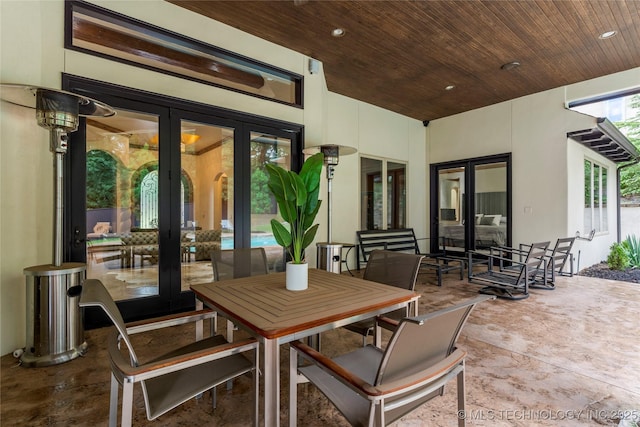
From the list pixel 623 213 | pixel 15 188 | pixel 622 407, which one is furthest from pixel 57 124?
pixel 623 213

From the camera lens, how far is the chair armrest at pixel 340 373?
1.06 metres

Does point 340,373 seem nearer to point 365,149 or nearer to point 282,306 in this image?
point 282,306

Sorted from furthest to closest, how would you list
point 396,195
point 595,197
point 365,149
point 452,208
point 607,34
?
1. point 452,208
2. point 396,195
3. point 595,197
4. point 365,149
5. point 607,34

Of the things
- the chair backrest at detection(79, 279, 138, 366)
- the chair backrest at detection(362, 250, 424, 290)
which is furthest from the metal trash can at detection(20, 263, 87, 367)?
the chair backrest at detection(362, 250, 424, 290)

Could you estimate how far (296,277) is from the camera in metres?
1.91

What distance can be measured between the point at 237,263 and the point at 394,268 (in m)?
1.31

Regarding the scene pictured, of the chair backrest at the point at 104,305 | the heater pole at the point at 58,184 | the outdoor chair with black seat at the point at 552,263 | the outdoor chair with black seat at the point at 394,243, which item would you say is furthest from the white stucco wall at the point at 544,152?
the heater pole at the point at 58,184

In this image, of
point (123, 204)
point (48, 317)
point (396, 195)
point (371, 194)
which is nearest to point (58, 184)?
point (123, 204)

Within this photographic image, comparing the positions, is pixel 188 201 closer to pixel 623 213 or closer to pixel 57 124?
pixel 57 124

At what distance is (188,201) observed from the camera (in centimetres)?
366

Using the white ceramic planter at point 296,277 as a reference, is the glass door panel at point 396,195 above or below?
above

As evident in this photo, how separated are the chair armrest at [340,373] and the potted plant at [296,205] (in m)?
0.57

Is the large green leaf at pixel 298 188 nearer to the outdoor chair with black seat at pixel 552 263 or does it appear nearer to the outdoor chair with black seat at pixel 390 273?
the outdoor chair with black seat at pixel 390 273

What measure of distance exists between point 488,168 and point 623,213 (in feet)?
13.8
